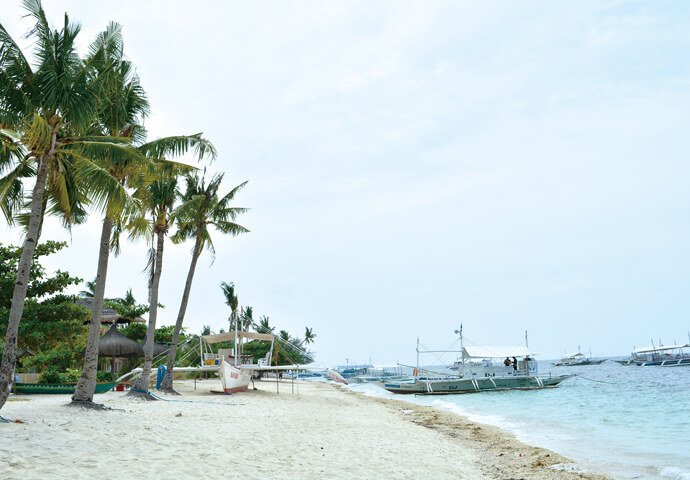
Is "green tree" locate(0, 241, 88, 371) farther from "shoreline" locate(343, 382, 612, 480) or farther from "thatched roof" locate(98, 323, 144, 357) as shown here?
"shoreline" locate(343, 382, 612, 480)

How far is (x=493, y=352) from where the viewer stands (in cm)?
3925

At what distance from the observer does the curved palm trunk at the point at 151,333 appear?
17.2m

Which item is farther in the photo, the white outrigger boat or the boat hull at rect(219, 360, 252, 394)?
the white outrigger boat

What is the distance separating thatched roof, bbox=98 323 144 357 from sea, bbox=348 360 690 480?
57.7 feet

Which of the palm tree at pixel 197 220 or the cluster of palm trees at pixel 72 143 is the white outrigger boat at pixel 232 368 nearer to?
the palm tree at pixel 197 220

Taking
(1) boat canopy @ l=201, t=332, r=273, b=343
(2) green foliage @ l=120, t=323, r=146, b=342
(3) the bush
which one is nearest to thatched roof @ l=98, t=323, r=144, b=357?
(1) boat canopy @ l=201, t=332, r=273, b=343

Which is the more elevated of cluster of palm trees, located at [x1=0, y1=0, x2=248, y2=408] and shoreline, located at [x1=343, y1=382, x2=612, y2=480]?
cluster of palm trees, located at [x1=0, y1=0, x2=248, y2=408]

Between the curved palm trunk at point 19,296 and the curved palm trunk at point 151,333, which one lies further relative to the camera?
the curved palm trunk at point 151,333

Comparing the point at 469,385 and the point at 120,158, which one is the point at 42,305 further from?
the point at 469,385

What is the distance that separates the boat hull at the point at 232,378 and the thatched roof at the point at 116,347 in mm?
5954

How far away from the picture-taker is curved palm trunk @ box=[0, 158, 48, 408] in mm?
9117

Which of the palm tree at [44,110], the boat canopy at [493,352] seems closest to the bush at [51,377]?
the palm tree at [44,110]

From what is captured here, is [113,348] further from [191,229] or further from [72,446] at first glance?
[72,446]

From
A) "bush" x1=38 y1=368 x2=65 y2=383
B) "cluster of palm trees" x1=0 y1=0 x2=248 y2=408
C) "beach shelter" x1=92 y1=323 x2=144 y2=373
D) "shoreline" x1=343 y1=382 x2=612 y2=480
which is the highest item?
"cluster of palm trees" x1=0 y1=0 x2=248 y2=408
